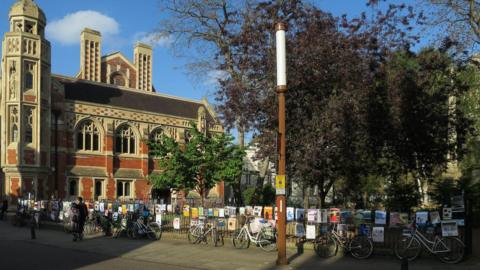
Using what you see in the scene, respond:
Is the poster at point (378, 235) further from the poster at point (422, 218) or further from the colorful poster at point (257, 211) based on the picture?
the colorful poster at point (257, 211)

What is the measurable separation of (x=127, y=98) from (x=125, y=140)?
5.02m

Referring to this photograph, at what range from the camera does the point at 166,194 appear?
5088 cm

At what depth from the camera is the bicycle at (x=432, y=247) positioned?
11.7 meters

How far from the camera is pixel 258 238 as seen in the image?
15.0 metres

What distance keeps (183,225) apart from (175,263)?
645 centimetres

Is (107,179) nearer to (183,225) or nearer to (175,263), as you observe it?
(183,225)

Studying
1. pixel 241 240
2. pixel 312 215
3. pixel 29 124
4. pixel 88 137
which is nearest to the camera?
pixel 312 215

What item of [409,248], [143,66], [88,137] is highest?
[143,66]

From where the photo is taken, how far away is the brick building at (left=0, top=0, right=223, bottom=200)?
39.0 m

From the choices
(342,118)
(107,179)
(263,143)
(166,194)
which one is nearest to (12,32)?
(107,179)

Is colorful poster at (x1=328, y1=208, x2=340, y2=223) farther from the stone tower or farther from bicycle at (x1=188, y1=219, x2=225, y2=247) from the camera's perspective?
the stone tower

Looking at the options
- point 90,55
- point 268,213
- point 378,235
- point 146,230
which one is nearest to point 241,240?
point 268,213

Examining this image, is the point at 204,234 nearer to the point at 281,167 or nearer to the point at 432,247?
the point at 281,167

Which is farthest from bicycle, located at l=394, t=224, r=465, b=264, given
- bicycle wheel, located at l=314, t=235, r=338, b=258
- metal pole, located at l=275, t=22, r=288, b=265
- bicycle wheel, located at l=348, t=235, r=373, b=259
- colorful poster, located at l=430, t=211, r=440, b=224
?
metal pole, located at l=275, t=22, r=288, b=265
